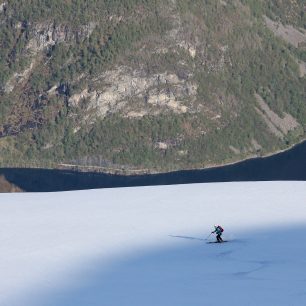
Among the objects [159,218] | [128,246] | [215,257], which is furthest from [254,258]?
[159,218]

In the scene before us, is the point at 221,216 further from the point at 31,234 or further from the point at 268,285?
the point at 268,285

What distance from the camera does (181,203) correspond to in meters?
54.2

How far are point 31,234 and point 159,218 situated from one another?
221 inches

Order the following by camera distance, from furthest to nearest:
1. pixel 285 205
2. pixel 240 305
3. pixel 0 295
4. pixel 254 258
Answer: pixel 285 205, pixel 254 258, pixel 0 295, pixel 240 305

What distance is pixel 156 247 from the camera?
1785 inches

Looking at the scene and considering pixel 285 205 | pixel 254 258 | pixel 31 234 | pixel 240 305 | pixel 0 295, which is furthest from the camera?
pixel 285 205

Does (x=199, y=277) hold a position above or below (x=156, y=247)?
below

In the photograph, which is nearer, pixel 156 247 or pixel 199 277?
pixel 199 277

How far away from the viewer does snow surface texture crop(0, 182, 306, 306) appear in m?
39.0

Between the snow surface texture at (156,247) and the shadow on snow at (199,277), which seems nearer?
the shadow on snow at (199,277)

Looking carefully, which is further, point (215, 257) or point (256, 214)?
point (256, 214)

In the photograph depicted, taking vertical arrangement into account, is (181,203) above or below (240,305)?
above

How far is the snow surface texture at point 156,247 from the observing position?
3900 centimetres

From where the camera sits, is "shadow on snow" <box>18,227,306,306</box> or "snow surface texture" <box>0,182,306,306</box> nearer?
"shadow on snow" <box>18,227,306,306</box>
